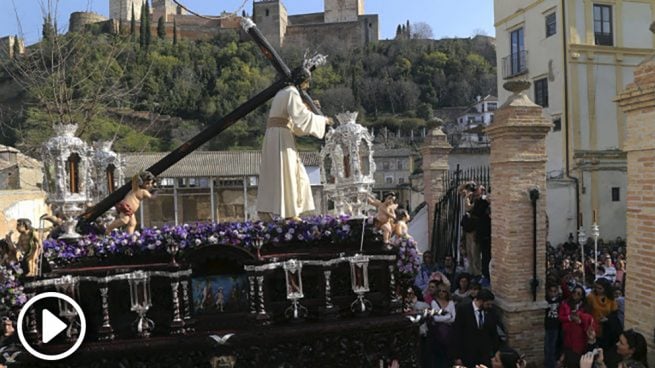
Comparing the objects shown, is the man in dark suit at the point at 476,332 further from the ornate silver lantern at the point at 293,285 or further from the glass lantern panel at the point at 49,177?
the glass lantern panel at the point at 49,177

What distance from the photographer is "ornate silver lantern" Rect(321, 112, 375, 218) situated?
6588mm

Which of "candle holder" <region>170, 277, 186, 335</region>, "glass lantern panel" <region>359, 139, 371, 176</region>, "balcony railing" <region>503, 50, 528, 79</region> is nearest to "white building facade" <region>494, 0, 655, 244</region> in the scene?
"balcony railing" <region>503, 50, 528, 79</region>

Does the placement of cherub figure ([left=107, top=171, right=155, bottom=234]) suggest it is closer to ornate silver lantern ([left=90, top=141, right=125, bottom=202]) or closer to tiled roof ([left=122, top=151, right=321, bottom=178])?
ornate silver lantern ([left=90, top=141, right=125, bottom=202])

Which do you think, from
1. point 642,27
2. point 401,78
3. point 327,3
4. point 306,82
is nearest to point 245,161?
point 642,27

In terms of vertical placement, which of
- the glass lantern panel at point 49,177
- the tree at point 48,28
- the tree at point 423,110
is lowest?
the glass lantern panel at point 49,177

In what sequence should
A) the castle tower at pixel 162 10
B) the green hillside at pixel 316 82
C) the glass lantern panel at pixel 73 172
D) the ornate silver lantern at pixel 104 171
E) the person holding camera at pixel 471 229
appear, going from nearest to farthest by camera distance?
the glass lantern panel at pixel 73 172, the ornate silver lantern at pixel 104 171, the person holding camera at pixel 471 229, the green hillside at pixel 316 82, the castle tower at pixel 162 10

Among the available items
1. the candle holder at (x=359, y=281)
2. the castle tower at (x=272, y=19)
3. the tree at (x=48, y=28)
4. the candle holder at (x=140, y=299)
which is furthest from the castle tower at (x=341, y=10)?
the candle holder at (x=140, y=299)

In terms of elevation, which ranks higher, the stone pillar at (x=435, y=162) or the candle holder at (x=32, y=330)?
the stone pillar at (x=435, y=162)

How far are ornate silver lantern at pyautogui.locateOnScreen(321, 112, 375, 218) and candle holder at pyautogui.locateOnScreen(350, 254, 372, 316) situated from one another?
0.63m

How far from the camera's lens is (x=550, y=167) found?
19.6 meters

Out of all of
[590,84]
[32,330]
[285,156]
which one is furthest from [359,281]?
[590,84]

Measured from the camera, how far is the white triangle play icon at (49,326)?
548 cm

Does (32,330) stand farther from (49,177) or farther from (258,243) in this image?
(258,243)
